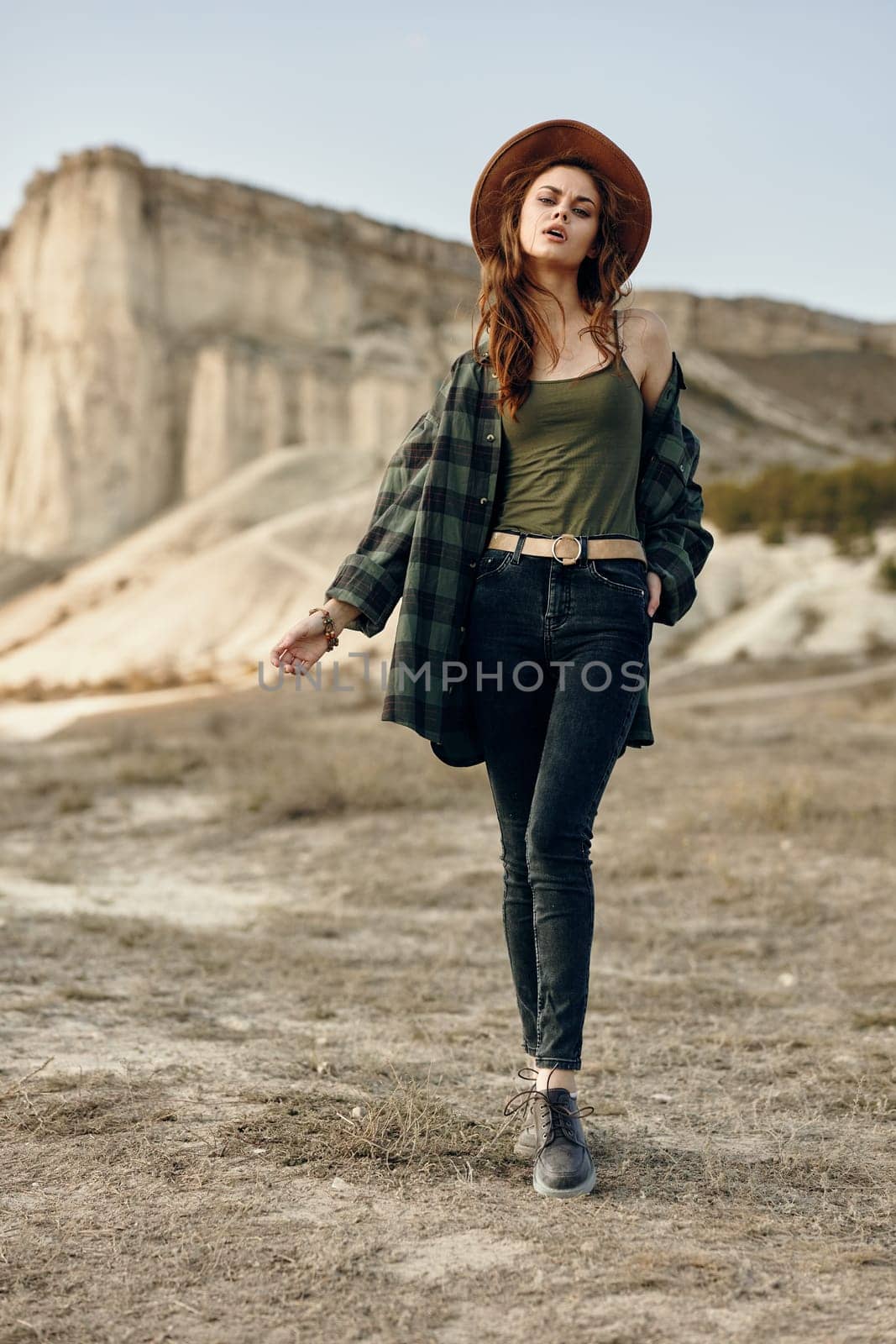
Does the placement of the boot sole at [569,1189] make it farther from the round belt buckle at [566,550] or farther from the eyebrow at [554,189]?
the eyebrow at [554,189]

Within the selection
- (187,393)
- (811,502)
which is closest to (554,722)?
(811,502)

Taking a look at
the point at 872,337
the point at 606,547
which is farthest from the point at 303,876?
the point at 872,337

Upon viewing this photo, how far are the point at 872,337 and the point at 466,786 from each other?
180 ft

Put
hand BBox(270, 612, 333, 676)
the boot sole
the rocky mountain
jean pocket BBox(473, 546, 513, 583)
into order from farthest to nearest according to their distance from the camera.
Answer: the rocky mountain → hand BBox(270, 612, 333, 676) → jean pocket BBox(473, 546, 513, 583) → the boot sole

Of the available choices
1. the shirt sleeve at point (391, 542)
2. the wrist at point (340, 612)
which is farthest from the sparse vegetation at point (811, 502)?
the wrist at point (340, 612)

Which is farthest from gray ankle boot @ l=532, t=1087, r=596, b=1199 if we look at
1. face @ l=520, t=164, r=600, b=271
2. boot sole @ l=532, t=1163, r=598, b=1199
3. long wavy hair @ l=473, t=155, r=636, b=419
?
face @ l=520, t=164, r=600, b=271

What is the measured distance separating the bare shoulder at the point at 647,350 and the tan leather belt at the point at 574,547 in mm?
344

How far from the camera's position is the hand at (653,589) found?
257 centimetres

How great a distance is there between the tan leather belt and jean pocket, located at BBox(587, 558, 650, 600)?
0.03ft

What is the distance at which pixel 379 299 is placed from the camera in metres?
38.5

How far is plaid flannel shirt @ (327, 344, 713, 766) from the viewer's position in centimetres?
258

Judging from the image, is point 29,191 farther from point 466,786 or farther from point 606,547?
point 606,547

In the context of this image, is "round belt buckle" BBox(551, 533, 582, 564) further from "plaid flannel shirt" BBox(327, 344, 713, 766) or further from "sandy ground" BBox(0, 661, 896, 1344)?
"sandy ground" BBox(0, 661, 896, 1344)

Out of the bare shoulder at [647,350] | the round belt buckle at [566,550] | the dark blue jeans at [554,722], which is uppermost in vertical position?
the bare shoulder at [647,350]
